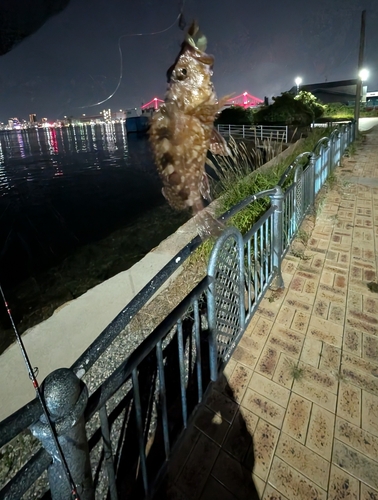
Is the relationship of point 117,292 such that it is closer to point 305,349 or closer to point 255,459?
point 305,349

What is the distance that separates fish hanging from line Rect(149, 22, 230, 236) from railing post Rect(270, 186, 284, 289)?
3.56ft

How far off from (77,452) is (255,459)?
4.43 feet

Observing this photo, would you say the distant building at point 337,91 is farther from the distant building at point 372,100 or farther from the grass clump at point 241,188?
the grass clump at point 241,188

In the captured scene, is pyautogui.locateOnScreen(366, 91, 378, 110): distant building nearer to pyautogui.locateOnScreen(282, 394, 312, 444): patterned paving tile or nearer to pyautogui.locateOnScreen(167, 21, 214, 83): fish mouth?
pyautogui.locateOnScreen(167, 21, 214, 83): fish mouth

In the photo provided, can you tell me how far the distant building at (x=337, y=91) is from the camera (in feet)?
154

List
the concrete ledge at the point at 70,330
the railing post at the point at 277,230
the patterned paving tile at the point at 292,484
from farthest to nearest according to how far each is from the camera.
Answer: the concrete ledge at the point at 70,330 → the railing post at the point at 277,230 → the patterned paving tile at the point at 292,484

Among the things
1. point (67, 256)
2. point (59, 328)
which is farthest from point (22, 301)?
point (59, 328)

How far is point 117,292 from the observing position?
5.13m

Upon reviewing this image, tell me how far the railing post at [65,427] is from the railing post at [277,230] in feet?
8.78

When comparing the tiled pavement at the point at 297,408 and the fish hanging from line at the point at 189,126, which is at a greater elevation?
the fish hanging from line at the point at 189,126

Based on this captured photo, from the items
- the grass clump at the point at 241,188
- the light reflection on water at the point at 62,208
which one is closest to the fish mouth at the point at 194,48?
the grass clump at the point at 241,188

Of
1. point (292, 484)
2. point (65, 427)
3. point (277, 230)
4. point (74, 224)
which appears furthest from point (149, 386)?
point (74, 224)

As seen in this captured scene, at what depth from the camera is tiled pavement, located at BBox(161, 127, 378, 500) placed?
1734mm

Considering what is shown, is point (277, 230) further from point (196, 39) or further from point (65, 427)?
point (65, 427)
